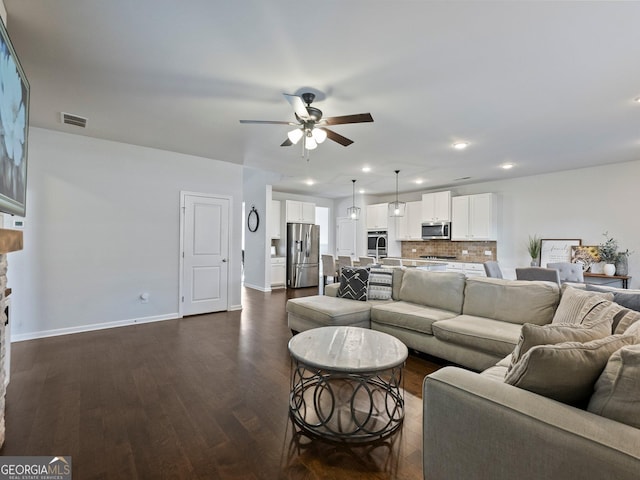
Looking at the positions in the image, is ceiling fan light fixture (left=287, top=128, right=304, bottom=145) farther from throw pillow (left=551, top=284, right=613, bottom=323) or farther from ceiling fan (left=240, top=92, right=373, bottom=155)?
throw pillow (left=551, top=284, right=613, bottom=323)

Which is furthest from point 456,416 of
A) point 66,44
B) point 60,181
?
point 60,181

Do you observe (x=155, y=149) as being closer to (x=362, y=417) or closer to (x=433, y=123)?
(x=433, y=123)

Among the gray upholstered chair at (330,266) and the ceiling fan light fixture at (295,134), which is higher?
the ceiling fan light fixture at (295,134)

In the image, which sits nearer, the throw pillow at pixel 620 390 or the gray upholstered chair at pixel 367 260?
the throw pillow at pixel 620 390

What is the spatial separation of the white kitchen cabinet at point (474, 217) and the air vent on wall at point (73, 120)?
21.9 feet

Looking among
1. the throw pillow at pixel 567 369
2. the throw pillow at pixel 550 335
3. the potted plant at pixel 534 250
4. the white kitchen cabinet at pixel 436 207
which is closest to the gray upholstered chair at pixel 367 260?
the white kitchen cabinet at pixel 436 207

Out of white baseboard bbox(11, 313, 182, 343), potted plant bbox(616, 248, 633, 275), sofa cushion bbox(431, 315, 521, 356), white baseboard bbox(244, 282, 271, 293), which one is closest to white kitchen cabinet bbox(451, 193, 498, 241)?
potted plant bbox(616, 248, 633, 275)

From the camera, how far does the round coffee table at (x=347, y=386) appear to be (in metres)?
1.88

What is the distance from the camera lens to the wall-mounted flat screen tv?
1.49 meters

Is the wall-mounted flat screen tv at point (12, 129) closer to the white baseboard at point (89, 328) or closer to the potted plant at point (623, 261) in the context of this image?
the white baseboard at point (89, 328)

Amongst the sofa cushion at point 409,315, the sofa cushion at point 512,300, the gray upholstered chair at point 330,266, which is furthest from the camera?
the gray upholstered chair at point 330,266

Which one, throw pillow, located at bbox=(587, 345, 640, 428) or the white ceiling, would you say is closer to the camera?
throw pillow, located at bbox=(587, 345, 640, 428)

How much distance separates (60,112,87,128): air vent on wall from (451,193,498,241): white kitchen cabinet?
6681 millimetres

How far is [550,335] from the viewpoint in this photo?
136 centimetres
